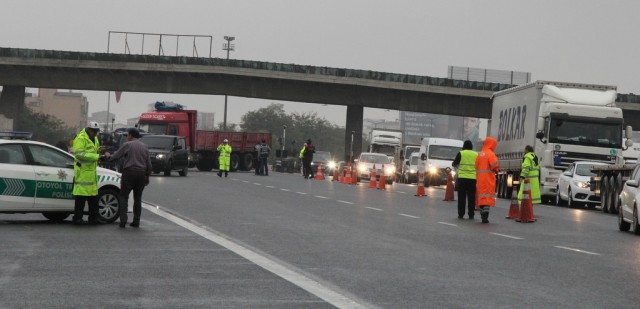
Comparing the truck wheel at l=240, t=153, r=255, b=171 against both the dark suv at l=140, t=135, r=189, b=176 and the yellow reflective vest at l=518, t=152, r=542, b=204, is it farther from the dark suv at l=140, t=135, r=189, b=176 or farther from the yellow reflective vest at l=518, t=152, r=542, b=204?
the yellow reflective vest at l=518, t=152, r=542, b=204

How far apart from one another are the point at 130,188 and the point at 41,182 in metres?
1.39

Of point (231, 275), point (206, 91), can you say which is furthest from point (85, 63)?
point (231, 275)

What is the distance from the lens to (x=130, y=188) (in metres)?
19.7

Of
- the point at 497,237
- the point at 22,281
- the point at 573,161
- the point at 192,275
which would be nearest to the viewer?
the point at 22,281

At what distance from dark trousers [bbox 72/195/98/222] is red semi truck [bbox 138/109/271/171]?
40.4 metres

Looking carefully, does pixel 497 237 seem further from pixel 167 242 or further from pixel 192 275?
pixel 192 275

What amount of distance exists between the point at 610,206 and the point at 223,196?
35.0 ft

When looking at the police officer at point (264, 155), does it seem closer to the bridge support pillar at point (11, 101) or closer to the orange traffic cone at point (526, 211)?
the bridge support pillar at point (11, 101)

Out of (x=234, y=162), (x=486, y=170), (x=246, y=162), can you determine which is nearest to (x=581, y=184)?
(x=486, y=170)

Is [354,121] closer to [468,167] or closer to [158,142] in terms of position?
[158,142]

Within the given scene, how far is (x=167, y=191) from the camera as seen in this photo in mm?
34312

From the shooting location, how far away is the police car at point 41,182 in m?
19.4

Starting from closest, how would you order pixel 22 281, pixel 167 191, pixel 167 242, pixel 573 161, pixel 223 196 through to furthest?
pixel 22 281, pixel 167 242, pixel 223 196, pixel 167 191, pixel 573 161

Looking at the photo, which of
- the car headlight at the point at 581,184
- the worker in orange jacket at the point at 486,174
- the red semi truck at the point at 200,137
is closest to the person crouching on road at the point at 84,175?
the worker in orange jacket at the point at 486,174
